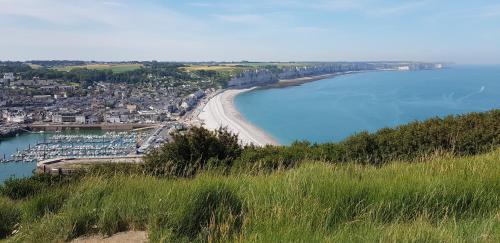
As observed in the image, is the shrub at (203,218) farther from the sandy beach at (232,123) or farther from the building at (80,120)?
the building at (80,120)

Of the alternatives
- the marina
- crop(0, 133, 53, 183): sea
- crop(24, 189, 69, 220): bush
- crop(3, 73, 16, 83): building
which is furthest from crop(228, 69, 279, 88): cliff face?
crop(24, 189, 69, 220): bush

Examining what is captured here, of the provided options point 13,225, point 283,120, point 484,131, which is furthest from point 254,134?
point 13,225

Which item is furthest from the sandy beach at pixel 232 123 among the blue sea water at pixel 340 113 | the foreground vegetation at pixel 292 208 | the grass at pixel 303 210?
the grass at pixel 303 210

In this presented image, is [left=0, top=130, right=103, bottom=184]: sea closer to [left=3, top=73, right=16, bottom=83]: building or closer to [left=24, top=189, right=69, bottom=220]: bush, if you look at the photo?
[left=24, top=189, right=69, bottom=220]: bush

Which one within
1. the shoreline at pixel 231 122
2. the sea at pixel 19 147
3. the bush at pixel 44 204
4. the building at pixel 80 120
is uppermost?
the bush at pixel 44 204

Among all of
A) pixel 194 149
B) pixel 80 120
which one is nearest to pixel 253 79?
pixel 80 120

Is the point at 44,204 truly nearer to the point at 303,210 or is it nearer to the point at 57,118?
the point at 303,210

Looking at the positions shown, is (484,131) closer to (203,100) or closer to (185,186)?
(185,186)

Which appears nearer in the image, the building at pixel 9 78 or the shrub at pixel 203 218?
the shrub at pixel 203 218
